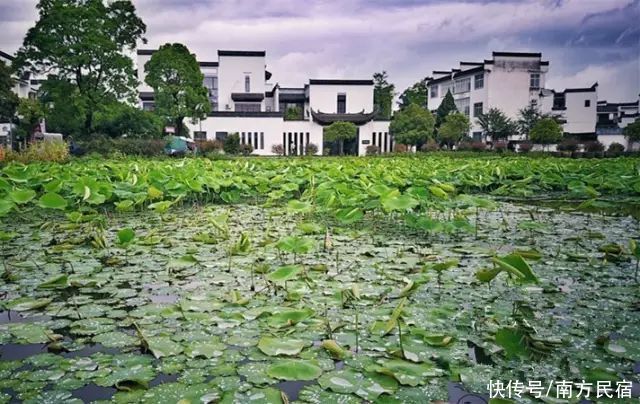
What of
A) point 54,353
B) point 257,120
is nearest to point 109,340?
point 54,353

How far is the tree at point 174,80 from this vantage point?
19.5 metres

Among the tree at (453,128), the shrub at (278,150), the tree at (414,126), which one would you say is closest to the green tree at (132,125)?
the shrub at (278,150)

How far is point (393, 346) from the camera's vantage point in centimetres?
176

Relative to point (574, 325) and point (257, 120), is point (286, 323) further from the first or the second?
point (257, 120)

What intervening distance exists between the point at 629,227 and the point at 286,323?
12.5 feet

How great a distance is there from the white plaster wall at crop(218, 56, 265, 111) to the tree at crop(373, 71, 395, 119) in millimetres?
7896

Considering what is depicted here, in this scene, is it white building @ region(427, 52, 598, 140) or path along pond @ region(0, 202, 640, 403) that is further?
white building @ region(427, 52, 598, 140)

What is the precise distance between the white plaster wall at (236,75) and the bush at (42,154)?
2270cm

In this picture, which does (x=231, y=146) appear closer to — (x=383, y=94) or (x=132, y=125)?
(x=132, y=125)

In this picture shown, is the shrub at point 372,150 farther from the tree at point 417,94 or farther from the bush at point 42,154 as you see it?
Result: the bush at point 42,154

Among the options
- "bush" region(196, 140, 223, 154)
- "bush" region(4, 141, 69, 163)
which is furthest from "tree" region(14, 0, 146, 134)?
"bush" region(196, 140, 223, 154)

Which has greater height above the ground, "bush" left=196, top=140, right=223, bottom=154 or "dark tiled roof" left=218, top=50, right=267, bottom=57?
"dark tiled roof" left=218, top=50, right=267, bottom=57

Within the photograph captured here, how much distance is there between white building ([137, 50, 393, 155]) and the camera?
28.0 m

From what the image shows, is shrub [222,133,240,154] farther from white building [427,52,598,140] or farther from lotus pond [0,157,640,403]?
lotus pond [0,157,640,403]
